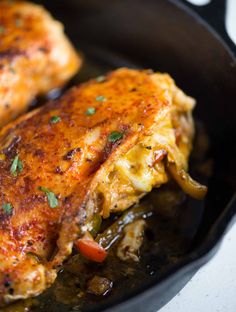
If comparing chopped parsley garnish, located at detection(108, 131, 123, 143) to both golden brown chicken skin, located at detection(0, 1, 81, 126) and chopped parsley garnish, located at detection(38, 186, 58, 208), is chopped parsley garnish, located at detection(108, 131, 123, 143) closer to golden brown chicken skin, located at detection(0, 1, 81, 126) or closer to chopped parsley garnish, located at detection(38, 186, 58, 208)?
chopped parsley garnish, located at detection(38, 186, 58, 208)

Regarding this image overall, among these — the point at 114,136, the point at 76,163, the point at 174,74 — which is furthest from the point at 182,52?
the point at 76,163

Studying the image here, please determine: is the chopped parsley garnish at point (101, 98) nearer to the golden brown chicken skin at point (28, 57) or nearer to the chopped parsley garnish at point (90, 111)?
the chopped parsley garnish at point (90, 111)

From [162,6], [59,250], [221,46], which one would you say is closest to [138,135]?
[59,250]

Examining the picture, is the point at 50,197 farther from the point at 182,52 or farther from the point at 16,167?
→ the point at 182,52

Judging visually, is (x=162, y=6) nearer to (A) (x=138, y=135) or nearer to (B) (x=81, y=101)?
(B) (x=81, y=101)

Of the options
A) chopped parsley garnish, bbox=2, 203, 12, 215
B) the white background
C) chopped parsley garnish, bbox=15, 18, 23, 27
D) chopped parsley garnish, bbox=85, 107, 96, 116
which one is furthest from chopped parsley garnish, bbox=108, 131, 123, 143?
chopped parsley garnish, bbox=15, 18, 23, 27
